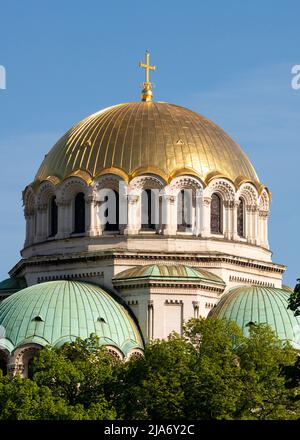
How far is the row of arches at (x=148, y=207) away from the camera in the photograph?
212ft

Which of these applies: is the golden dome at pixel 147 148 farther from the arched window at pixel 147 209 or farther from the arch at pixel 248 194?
the arched window at pixel 147 209

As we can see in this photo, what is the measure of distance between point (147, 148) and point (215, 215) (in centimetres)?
353

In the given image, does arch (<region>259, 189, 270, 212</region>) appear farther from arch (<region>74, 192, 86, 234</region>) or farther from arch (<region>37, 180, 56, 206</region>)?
arch (<region>37, 180, 56, 206</region>)

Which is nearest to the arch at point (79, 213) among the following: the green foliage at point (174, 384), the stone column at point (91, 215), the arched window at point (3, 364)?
the stone column at point (91, 215)

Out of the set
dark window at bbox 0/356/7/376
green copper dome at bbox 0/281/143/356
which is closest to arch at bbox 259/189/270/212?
green copper dome at bbox 0/281/143/356

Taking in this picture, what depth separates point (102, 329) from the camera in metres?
60.4

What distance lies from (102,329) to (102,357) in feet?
14.7

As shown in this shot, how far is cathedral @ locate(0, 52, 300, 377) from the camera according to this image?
61.2 m

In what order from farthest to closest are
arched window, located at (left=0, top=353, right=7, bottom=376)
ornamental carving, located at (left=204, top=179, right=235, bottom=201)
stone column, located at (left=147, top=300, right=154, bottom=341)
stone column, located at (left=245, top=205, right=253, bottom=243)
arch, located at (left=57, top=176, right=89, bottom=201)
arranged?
stone column, located at (left=245, top=205, right=253, bottom=243) → ornamental carving, located at (left=204, top=179, right=235, bottom=201) → arch, located at (left=57, top=176, right=89, bottom=201) → stone column, located at (left=147, top=300, right=154, bottom=341) → arched window, located at (left=0, top=353, right=7, bottom=376)

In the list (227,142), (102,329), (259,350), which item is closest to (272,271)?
(227,142)

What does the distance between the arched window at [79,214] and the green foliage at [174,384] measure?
10.6 metres

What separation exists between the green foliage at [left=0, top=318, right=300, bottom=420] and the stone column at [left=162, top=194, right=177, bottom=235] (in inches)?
353

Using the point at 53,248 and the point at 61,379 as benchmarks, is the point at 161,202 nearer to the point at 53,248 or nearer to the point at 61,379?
the point at 53,248
